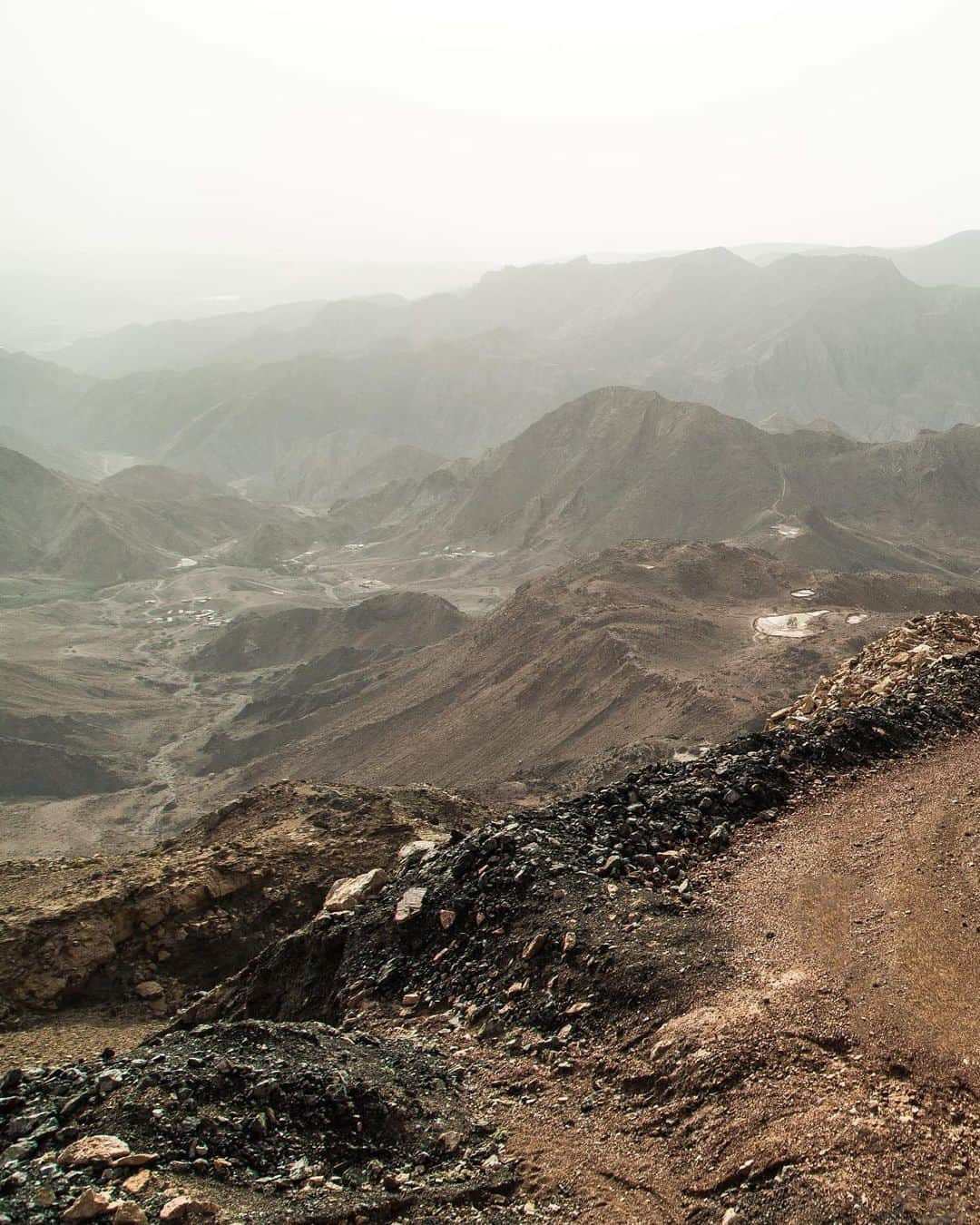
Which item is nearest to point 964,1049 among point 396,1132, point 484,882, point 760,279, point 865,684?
point 396,1132

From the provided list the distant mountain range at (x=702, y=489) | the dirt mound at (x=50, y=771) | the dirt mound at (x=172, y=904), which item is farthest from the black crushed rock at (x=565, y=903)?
the distant mountain range at (x=702, y=489)

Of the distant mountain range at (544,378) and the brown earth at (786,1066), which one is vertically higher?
the distant mountain range at (544,378)

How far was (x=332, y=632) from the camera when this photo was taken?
55844 mm

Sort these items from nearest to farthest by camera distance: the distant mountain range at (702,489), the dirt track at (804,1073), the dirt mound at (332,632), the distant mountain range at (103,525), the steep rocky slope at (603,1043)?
the dirt track at (804,1073) < the steep rocky slope at (603,1043) < the dirt mound at (332,632) < the distant mountain range at (702,489) < the distant mountain range at (103,525)

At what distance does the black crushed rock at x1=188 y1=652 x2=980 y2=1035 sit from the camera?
7320mm

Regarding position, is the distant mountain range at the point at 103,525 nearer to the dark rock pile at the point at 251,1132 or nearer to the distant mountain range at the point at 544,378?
the distant mountain range at the point at 544,378

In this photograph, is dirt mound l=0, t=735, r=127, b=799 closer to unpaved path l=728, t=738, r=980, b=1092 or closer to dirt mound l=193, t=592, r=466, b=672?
dirt mound l=193, t=592, r=466, b=672

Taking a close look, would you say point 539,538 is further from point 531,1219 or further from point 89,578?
point 531,1219

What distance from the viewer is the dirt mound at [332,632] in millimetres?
52281

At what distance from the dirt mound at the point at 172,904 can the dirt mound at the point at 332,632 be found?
36258 mm

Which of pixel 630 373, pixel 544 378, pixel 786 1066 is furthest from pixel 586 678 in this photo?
pixel 630 373

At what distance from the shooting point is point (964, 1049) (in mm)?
5578

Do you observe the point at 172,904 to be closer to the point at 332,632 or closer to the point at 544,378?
the point at 332,632

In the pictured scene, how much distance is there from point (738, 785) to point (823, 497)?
221 feet
